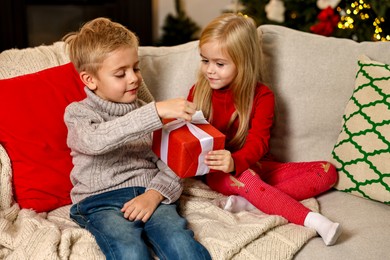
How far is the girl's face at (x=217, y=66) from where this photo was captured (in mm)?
1803

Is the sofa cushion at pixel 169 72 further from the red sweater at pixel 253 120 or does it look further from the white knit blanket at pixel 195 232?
the white knit blanket at pixel 195 232

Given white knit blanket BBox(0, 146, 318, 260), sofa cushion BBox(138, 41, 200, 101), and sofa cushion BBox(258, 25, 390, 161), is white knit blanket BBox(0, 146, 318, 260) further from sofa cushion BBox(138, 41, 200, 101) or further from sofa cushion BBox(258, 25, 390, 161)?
sofa cushion BBox(138, 41, 200, 101)

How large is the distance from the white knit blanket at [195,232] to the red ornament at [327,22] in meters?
1.30

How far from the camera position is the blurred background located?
3.07 metres

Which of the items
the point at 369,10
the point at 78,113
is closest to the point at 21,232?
the point at 78,113

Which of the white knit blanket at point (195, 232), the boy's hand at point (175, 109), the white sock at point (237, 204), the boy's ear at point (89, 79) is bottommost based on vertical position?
the white sock at point (237, 204)

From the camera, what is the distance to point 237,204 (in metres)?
1.75

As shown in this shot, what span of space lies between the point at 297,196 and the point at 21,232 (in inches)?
34.3

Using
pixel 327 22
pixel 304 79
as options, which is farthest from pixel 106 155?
pixel 327 22

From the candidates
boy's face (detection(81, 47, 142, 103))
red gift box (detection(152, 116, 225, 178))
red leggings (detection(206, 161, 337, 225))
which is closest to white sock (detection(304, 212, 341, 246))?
red leggings (detection(206, 161, 337, 225))

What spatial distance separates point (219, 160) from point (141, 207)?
27 cm

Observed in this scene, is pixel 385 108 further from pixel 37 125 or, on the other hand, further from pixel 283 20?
pixel 283 20

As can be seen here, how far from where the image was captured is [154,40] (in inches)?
172

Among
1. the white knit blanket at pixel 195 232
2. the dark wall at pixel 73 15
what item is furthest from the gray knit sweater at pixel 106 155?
the dark wall at pixel 73 15
